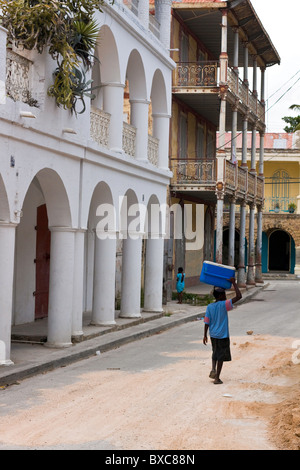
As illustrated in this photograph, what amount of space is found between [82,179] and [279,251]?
34.0m

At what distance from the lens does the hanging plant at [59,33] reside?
11344 millimetres

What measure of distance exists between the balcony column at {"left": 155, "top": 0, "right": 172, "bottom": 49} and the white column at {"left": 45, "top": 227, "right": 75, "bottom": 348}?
7871 millimetres

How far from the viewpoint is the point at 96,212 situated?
16.0 metres

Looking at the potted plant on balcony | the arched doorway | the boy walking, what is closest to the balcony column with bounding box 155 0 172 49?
the boy walking

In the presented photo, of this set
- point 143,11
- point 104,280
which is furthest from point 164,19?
point 104,280

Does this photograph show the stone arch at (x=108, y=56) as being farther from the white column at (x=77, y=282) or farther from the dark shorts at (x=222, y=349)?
the dark shorts at (x=222, y=349)

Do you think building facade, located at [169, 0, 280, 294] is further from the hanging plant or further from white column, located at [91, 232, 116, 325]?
the hanging plant

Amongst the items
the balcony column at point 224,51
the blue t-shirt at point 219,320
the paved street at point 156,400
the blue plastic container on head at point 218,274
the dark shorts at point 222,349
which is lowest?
the paved street at point 156,400

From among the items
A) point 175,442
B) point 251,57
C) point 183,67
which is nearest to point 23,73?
point 175,442

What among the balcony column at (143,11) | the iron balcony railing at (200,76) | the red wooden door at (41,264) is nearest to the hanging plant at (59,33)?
the red wooden door at (41,264)

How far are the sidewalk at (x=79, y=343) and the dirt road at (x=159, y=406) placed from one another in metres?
0.21

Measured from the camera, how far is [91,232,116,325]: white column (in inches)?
622

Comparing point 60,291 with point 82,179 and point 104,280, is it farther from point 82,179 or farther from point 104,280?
point 104,280
